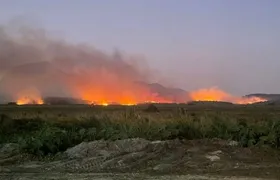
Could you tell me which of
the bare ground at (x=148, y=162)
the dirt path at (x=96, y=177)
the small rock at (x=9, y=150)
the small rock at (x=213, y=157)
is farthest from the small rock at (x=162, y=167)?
the small rock at (x=9, y=150)

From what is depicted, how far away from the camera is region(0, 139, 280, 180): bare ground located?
63.4ft

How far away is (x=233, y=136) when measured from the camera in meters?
26.6

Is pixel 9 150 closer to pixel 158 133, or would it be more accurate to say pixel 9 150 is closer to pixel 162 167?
pixel 158 133

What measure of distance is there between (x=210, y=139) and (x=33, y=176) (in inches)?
396

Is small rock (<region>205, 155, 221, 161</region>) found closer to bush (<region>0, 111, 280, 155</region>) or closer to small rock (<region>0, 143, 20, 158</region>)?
bush (<region>0, 111, 280, 155</region>)

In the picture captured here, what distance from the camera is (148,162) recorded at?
2227 cm

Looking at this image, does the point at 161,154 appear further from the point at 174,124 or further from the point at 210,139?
the point at 174,124

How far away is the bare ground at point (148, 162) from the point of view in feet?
63.4

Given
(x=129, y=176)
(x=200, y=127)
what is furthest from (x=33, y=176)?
(x=200, y=127)

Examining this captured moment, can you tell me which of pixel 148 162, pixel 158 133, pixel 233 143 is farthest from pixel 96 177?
pixel 158 133

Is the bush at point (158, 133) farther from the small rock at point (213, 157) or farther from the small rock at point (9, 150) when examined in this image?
the small rock at point (213, 157)

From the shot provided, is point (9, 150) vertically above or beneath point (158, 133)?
beneath

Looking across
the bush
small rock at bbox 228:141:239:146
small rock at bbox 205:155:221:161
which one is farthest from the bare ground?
the bush

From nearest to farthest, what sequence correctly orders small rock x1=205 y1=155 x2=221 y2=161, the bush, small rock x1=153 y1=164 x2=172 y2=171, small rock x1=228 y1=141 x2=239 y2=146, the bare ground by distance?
the bare ground < small rock x1=153 y1=164 x2=172 y2=171 < small rock x1=205 y1=155 x2=221 y2=161 < small rock x1=228 y1=141 x2=239 y2=146 < the bush
